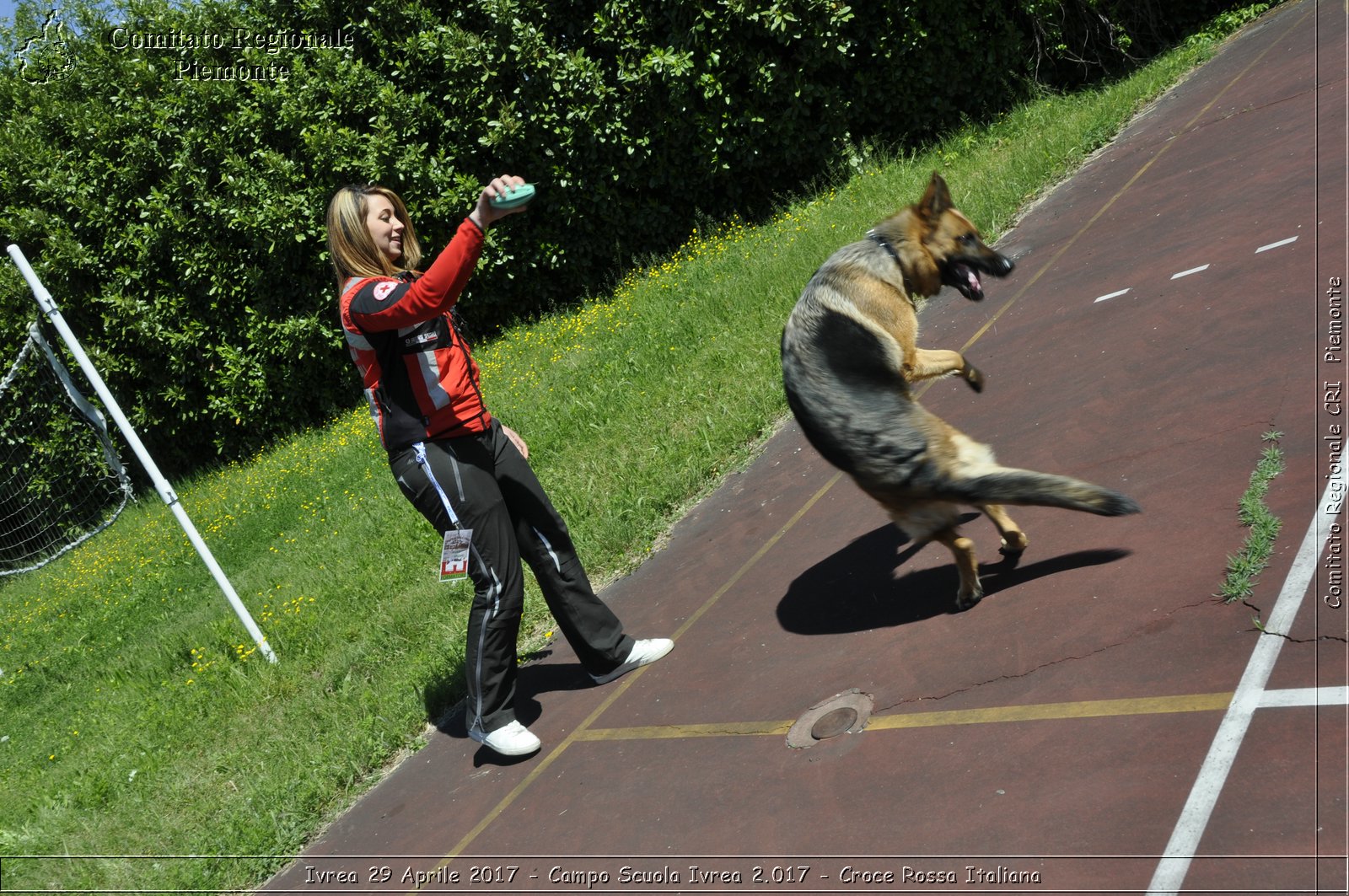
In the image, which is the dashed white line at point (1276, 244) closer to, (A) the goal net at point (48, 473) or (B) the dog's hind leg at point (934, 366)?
(B) the dog's hind leg at point (934, 366)

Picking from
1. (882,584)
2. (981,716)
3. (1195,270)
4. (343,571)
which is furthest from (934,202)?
(343,571)

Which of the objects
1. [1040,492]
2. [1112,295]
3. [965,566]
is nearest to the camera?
[1040,492]

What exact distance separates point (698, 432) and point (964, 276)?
3.74 meters

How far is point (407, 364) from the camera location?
209 inches

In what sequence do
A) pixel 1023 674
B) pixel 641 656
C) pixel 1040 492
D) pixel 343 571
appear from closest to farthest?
1. pixel 1023 674
2. pixel 1040 492
3. pixel 641 656
4. pixel 343 571

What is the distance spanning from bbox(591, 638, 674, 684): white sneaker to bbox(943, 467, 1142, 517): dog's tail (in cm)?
215

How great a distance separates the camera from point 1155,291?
757 centimetres

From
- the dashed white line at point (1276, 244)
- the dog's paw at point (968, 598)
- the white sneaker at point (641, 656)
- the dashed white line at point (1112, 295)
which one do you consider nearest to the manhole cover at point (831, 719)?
the dog's paw at point (968, 598)

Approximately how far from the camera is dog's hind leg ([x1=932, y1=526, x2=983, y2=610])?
498 cm

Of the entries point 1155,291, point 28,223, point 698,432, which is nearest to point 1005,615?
point 1155,291

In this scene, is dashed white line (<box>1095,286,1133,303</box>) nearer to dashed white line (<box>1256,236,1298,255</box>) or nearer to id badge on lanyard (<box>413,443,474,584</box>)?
dashed white line (<box>1256,236,1298,255</box>)

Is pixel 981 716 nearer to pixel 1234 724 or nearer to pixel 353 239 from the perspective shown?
pixel 1234 724

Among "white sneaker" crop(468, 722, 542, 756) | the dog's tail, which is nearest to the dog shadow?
the dog's tail

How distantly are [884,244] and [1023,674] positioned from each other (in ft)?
7.67
